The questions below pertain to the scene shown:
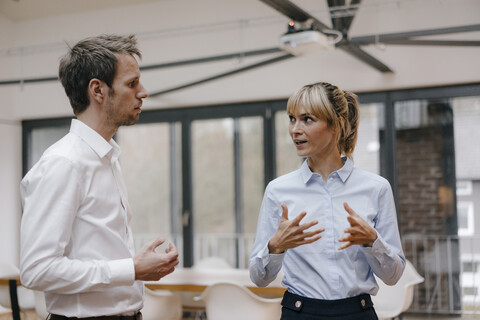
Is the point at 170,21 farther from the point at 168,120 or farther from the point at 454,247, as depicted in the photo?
the point at 454,247

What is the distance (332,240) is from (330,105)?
427 mm

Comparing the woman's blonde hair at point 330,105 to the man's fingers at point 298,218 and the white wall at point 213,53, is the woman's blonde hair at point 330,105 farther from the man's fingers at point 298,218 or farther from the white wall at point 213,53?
the white wall at point 213,53

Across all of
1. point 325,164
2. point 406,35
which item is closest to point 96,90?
point 325,164

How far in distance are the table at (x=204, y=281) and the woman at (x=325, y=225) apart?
6.72ft

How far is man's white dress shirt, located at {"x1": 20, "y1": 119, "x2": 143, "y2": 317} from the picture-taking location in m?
1.47

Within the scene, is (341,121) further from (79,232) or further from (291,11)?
(291,11)

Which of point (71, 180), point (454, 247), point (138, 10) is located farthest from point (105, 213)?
point (138, 10)

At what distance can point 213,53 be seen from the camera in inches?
278

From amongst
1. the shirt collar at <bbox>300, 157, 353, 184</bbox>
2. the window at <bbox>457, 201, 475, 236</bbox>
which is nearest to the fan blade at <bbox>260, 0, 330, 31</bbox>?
the shirt collar at <bbox>300, 157, 353, 184</bbox>

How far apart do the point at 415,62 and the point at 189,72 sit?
8.58 feet

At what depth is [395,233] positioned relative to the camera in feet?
6.08

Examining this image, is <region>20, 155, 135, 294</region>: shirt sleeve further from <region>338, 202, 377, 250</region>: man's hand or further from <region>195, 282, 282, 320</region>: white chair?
<region>195, 282, 282, 320</region>: white chair

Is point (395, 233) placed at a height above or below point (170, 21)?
below

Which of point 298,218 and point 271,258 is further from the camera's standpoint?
point 271,258
